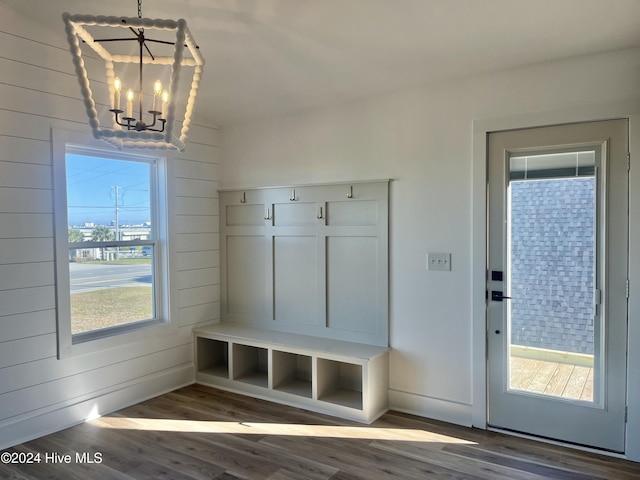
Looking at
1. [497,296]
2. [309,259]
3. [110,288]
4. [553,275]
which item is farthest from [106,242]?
[553,275]

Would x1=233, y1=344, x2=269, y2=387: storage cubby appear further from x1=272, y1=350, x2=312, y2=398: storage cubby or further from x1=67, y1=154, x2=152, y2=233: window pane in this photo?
x1=67, y1=154, x2=152, y2=233: window pane

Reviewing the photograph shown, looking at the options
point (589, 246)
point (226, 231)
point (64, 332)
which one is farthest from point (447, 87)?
point (64, 332)

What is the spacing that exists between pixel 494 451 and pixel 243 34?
3199 mm

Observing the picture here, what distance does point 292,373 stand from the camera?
13.3 feet

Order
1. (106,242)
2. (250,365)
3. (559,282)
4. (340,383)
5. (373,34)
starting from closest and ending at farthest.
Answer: (373,34)
(559,282)
(106,242)
(340,383)
(250,365)

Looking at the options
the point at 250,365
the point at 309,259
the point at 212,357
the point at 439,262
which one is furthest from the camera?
the point at 212,357

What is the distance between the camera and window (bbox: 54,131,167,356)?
10.8ft

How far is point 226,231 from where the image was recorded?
4.54 meters

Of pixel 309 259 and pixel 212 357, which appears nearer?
pixel 309 259

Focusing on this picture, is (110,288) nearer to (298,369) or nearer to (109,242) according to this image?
(109,242)

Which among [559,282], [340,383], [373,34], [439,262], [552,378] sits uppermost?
[373,34]

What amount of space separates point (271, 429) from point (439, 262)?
1742 millimetres

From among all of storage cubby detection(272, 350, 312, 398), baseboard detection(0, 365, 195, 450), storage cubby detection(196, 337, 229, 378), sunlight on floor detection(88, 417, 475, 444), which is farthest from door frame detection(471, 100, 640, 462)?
baseboard detection(0, 365, 195, 450)

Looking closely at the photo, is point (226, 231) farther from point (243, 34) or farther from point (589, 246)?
point (589, 246)
